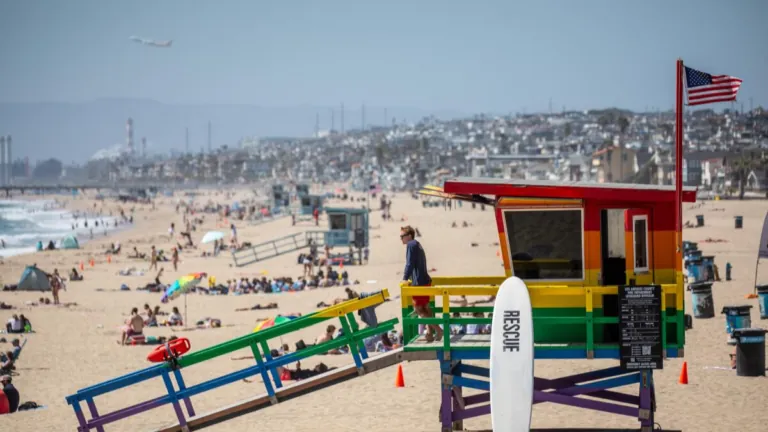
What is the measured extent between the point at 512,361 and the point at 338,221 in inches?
1553

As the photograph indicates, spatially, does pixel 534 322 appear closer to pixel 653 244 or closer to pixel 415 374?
pixel 653 244

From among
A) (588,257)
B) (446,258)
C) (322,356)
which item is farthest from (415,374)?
(446,258)

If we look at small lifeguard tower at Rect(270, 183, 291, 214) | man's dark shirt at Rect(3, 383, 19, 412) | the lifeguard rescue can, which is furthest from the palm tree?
man's dark shirt at Rect(3, 383, 19, 412)

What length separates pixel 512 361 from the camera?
10.3 metres

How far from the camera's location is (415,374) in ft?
59.4

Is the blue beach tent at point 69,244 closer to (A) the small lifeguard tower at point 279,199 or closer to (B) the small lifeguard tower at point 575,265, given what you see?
(A) the small lifeguard tower at point 279,199

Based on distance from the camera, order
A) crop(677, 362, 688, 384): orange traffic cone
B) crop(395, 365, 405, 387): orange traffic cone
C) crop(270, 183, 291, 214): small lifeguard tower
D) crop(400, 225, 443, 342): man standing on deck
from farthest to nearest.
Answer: crop(270, 183, 291, 214): small lifeguard tower < crop(395, 365, 405, 387): orange traffic cone < crop(677, 362, 688, 384): orange traffic cone < crop(400, 225, 443, 342): man standing on deck

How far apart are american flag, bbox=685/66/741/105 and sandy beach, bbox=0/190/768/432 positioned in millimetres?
4387

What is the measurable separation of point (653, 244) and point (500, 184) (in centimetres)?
182

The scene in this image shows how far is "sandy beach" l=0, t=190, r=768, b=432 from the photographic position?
1484cm

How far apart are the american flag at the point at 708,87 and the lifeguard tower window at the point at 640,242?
4.62 feet

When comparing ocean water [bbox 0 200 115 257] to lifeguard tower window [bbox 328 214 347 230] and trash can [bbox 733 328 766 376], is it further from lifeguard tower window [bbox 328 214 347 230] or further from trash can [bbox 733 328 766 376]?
trash can [bbox 733 328 766 376]

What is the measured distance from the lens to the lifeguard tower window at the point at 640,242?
11.6m

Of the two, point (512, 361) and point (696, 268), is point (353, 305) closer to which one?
point (512, 361)
